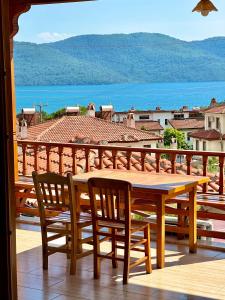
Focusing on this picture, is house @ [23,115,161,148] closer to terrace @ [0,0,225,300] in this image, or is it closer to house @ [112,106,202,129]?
house @ [112,106,202,129]

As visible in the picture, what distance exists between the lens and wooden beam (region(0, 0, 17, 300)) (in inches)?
85.0

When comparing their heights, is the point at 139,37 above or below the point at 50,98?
above

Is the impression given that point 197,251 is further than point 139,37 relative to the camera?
No

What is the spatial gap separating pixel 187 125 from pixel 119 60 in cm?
428

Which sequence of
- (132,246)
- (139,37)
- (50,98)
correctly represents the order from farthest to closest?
(50,98), (139,37), (132,246)

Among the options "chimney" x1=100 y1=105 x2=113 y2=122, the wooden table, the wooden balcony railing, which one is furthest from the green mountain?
the wooden table

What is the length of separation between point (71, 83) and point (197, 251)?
14.5 m

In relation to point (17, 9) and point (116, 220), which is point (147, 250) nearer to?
point (116, 220)

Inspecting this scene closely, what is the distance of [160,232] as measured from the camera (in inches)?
189

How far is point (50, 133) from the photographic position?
44.9 ft

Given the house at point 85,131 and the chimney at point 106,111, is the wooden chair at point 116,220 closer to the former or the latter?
the house at point 85,131

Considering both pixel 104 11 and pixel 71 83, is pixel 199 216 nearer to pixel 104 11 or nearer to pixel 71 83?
pixel 71 83

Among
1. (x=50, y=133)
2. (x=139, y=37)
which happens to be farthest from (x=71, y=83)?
(x=50, y=133)

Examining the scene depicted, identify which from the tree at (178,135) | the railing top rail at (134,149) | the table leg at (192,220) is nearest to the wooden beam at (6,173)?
the table leg at (192,220)
